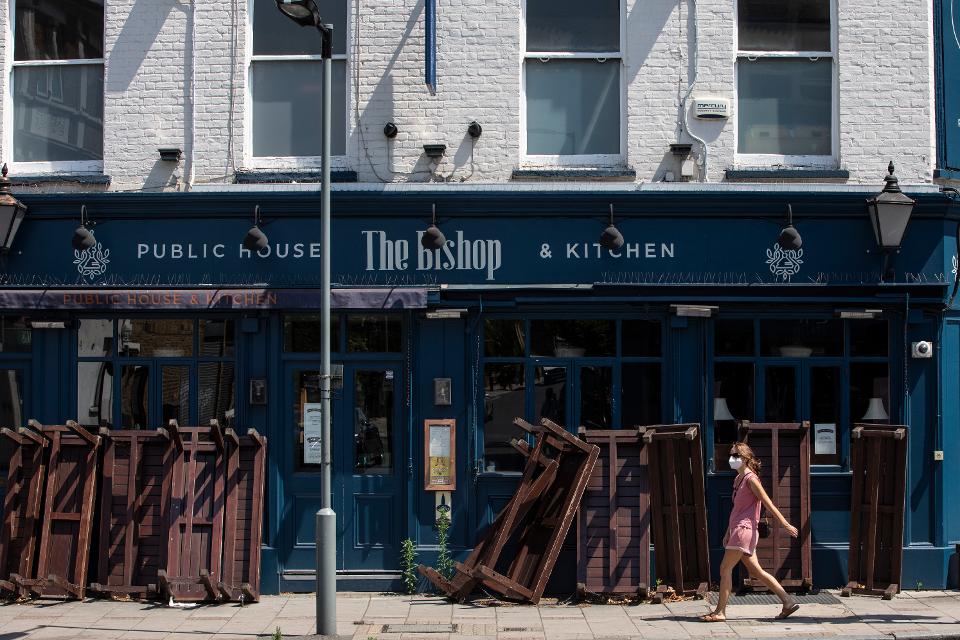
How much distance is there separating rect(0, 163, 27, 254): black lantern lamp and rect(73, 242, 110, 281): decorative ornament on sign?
26.4 inches

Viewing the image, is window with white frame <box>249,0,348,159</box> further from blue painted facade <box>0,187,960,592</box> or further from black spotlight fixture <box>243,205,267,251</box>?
black spotlight fixture <box>243,205,267,251</box>

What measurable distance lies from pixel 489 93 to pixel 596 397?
3.52 meters

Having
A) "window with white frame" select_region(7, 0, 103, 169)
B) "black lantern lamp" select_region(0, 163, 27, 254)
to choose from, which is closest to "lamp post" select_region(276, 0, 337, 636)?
"window with white frame" select_region(7, 0, 103, 169)

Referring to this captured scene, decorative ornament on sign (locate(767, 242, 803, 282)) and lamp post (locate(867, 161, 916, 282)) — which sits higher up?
lamp post (locate(867, 161, 916, 282))

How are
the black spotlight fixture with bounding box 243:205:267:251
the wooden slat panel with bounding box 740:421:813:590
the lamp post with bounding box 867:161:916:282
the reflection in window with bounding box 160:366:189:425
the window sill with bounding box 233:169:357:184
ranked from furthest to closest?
the reflection in window with bounding box 160:366:189:425 < the window sill with bounding box 233:169:357:184 < the black spotlight fixture with bounding box 243:205:267:251 < the lamp post with bounding box 867:161:916:282 < the wooden slat panel with bounding box 740:421:813:590

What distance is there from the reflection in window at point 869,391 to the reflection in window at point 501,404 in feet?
11.8

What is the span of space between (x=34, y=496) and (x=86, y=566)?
914 mm

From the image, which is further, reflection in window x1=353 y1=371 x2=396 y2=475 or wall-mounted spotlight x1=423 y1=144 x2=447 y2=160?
reflection in window x1=353 y1=371 x2=396 y2=475

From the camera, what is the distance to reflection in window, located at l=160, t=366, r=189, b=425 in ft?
38.5

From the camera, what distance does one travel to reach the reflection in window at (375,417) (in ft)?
38.1

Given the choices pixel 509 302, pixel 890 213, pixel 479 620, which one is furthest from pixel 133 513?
pixel 890 213

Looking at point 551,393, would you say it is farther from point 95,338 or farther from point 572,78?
point 95,338

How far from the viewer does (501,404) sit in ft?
37.9

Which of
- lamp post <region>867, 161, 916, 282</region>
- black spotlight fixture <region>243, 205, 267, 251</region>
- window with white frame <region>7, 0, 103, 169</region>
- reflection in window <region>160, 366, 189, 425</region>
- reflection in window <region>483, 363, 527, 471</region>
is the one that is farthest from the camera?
window with white frame <region>7, 0, 103, 169</region>
